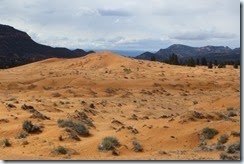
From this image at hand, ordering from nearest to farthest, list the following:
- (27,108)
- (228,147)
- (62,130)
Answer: (228,147)
(62,130)
(27,108)

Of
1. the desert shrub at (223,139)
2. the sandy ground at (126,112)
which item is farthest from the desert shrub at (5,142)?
the desert shrub at (223,139)

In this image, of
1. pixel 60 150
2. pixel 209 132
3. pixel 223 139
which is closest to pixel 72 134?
pixel 60 150

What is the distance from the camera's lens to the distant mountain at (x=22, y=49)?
146212 millimetres

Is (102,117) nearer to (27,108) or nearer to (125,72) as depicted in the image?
(27,108)

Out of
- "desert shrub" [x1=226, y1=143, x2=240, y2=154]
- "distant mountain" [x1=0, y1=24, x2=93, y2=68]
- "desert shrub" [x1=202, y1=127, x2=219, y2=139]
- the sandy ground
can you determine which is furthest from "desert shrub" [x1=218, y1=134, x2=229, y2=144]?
"distant mountain" [x1=0, y1=24, x2=93, y2=68]

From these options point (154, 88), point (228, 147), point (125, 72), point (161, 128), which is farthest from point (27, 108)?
point (125, 72)

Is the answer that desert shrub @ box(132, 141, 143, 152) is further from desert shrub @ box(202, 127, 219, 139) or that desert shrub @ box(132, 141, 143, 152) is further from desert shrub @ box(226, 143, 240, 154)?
desert shrub @ box(226, 143, 240, 154)

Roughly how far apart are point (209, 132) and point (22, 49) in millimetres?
148674

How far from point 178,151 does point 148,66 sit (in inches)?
2443

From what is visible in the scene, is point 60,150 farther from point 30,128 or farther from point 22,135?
point 30,128

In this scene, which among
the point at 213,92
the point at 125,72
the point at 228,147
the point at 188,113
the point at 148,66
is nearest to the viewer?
the point at 228,147

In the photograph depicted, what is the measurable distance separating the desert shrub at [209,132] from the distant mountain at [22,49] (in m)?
123

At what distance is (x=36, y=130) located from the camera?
68.7ft

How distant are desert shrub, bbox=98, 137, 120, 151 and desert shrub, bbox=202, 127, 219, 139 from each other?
4.23m
